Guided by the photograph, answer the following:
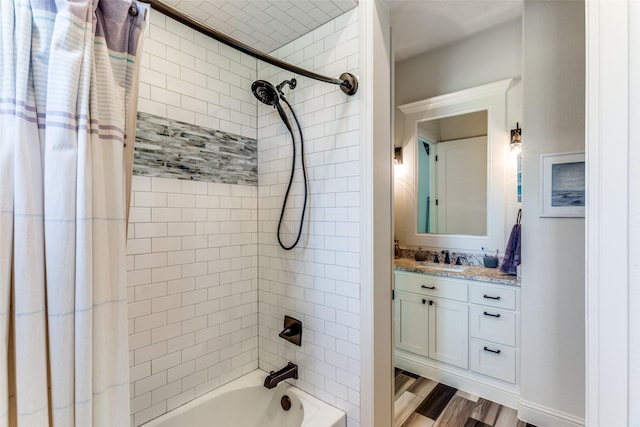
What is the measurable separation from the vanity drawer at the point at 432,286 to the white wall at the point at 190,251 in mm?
1381

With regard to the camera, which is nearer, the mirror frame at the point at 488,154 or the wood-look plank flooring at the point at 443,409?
the wood-look plank flooring at the point at 443,409

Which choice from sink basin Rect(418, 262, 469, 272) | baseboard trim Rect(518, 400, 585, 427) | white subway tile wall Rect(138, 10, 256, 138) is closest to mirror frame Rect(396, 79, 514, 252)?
sink basin Rect(418, 262, 469, 272)

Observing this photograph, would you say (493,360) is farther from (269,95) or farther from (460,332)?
(269,95)

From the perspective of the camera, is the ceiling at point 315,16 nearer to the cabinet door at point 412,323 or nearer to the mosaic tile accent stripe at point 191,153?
the mosaic tile accent stripe at point 191,153

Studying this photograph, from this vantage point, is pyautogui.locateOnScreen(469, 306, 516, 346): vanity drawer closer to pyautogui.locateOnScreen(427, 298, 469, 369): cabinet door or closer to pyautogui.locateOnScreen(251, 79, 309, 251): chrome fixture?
pyautogui.locateOnScreen(427, 298, 469, 369): cabinet door

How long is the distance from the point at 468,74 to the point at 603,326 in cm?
255

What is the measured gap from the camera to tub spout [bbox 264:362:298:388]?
1.59 m

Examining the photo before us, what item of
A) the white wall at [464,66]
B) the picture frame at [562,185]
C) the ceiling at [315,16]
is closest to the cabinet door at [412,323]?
the picture frame at [562,185]

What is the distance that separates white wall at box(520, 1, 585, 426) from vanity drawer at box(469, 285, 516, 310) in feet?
0.40

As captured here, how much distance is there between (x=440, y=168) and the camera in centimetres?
294

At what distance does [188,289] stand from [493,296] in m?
2.14

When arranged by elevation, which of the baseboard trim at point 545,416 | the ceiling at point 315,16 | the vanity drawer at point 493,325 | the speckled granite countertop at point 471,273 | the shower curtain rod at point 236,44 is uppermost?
the ceiling at point 315,16

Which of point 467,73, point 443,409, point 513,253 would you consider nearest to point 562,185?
point 513,253

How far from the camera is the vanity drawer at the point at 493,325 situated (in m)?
2.08
